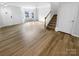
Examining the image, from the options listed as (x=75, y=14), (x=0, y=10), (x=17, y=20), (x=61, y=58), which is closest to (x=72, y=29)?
(x=75, y=14)

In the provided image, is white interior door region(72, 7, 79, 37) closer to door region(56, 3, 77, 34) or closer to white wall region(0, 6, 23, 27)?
door region(56, 3, 77, 34)

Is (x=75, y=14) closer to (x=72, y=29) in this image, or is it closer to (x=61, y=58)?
(x=72, y=29)

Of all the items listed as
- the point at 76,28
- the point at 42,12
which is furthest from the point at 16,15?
the point at 76,28

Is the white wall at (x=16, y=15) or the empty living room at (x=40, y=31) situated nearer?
the empty living room at (x=40, y=31)

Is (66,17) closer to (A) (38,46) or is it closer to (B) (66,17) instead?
(B) (66,17)

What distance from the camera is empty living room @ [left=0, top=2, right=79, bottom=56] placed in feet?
9.25

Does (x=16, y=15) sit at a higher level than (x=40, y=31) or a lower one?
higher

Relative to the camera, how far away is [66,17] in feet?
16.2

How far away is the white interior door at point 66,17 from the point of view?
4.57 meters

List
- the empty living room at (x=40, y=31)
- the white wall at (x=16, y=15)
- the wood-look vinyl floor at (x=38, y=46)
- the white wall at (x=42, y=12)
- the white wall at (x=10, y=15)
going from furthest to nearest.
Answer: the white wall at (x=42, y=12), the white wall at (x=16, y=15), the white wall at (x=10, y=15), the empty living room at (x=40, y=31), the wood-look vinyl floor at (x=38, y=46)

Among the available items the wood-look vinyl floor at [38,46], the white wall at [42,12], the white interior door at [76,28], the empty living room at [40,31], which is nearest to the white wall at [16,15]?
the empty living room at [40,31]

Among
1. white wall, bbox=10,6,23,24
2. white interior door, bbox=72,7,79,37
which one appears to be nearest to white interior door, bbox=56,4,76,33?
white interior door, bbox=72,7,79,37

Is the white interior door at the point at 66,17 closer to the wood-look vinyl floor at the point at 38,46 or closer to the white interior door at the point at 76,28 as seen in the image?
the white interior door at the point at 76,28

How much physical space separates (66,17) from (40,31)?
1883 millimetres
